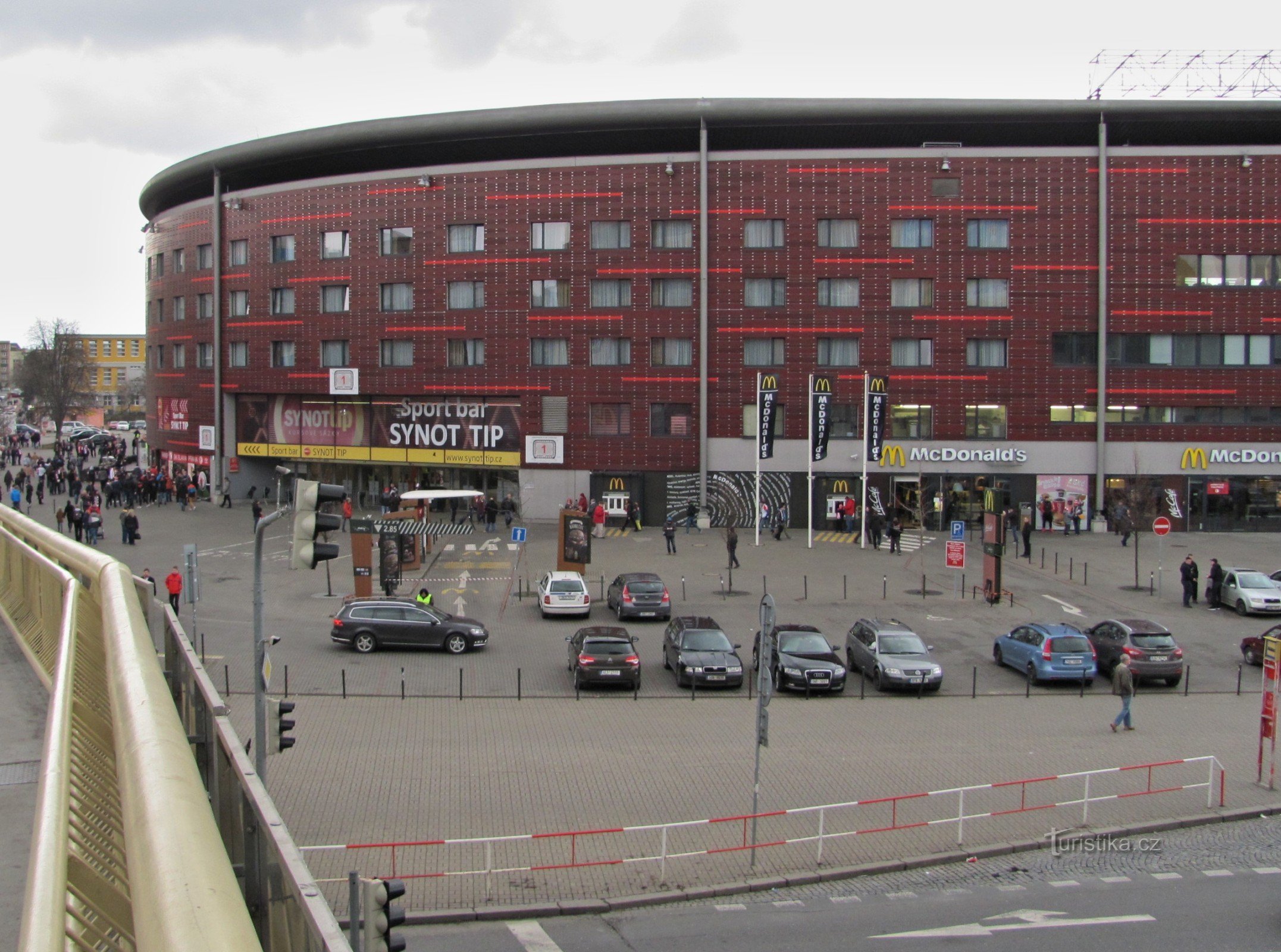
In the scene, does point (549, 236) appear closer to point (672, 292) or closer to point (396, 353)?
point (672, 292)

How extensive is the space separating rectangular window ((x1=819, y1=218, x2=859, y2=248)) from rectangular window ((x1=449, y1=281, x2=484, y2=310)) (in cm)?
1574

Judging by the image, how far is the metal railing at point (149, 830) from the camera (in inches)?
115

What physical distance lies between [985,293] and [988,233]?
2.60 meters

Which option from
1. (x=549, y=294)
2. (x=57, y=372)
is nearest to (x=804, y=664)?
(x=549, y=294)

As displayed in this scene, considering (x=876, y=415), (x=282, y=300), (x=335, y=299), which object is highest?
(x=282, y=300)

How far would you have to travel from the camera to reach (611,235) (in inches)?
2015

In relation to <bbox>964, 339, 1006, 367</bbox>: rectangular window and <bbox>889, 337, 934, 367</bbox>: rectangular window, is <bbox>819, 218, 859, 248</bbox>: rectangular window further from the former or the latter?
<bbox>964, 339, 1006, 367</bbox>: rectangular window

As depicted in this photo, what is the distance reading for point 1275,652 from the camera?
56.6 feet

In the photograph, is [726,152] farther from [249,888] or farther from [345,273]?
[249,888]

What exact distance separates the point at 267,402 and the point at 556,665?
40576mm

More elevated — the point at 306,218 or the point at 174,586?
the point at 306,218

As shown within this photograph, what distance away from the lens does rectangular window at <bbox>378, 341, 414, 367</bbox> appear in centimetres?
5484

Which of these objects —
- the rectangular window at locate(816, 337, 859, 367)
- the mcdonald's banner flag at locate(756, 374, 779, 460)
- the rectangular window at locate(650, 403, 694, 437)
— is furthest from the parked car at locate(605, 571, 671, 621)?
the rectangular window at locate(816, 337, 859, 367)

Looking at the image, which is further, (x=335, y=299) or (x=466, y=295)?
(x=335, y=299)
